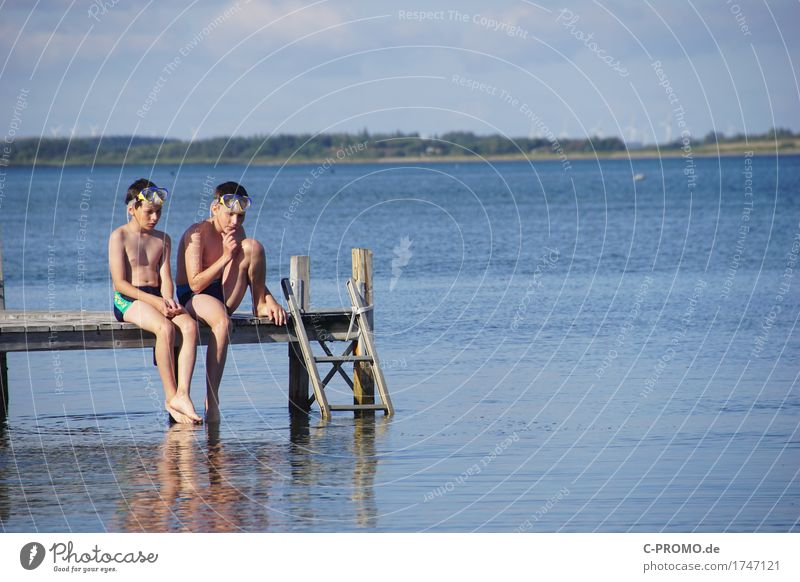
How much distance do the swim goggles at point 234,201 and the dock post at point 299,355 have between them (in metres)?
1.27

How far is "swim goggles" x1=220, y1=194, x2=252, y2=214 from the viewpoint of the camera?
14.9 metres

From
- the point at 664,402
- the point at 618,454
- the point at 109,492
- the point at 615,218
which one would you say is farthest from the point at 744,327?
the point at 615,218

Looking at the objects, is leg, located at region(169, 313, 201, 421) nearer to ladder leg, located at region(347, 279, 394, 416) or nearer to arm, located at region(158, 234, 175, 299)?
arm, located at region(158, 234, 175, 299)

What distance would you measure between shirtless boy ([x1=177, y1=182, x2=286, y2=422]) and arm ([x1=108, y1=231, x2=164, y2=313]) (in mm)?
533

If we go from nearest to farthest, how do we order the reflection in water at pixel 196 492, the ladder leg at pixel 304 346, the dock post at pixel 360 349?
the reflection in water at pixel 196 492
the ladder leg at pixel 304 346
the dock post at pixel 360 349

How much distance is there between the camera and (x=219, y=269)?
48.9 ft

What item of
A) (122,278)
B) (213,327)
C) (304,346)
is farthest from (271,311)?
(122,278)

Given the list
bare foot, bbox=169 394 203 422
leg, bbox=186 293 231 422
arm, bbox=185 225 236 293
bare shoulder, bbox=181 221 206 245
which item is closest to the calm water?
bare foot, bbox=169 394 203 422

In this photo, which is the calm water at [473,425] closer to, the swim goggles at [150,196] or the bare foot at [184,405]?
the bare foot at [184,405]

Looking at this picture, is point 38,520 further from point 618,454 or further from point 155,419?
point 618,454

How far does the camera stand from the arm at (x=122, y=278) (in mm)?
14750

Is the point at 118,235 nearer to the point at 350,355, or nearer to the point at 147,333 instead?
the point at 147,333

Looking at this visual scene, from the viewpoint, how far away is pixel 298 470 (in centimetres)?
1327
